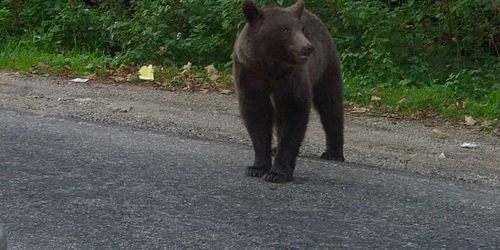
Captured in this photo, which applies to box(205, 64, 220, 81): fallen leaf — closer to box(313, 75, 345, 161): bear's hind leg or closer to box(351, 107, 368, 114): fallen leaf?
box(351, 107, 368, 114): fallen leaf

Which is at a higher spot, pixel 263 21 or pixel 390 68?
pixel 263 21

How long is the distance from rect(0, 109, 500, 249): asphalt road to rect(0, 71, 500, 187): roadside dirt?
545 millimetres

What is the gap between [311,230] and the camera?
5.51 meters

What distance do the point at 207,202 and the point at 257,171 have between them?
0.82 metres

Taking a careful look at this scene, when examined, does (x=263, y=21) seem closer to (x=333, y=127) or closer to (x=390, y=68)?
(x=333, y=127)

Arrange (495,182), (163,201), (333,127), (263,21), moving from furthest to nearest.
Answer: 1. (333,127)
2. (495,182)
3. (263,21)
4. (163,201)

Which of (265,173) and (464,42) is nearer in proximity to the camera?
(265,173)

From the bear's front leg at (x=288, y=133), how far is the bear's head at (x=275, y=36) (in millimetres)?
302

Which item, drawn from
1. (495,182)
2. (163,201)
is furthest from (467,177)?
(163,201)

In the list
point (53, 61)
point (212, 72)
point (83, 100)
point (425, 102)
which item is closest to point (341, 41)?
point (212, 72)

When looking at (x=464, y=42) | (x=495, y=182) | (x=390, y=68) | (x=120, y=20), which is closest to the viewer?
(x=495, y=182)

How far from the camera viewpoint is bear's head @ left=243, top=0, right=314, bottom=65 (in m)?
6.50

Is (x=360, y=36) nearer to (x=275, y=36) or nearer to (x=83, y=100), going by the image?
(x=83, y=100)

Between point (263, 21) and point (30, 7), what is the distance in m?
8.81
